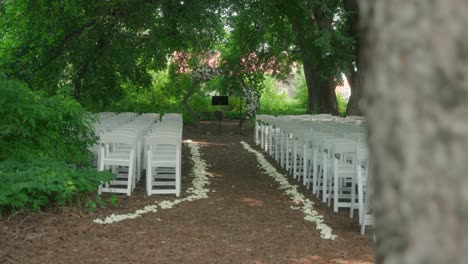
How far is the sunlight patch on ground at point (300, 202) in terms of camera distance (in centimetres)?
771

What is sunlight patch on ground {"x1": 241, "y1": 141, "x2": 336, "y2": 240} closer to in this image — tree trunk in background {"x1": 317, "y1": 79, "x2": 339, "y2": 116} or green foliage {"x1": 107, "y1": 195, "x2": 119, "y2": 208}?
green foliage {"x1": 107, "y1": 195, "x2": 119, "y2": 208}

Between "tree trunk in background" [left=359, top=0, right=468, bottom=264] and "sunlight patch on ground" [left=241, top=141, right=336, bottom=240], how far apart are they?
18.7 feet

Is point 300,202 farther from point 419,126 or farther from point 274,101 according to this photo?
point 274,101

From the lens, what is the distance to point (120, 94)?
22141mm

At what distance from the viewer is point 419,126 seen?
5.35 ft

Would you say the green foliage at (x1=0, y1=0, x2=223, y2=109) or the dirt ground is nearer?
the dirt ground

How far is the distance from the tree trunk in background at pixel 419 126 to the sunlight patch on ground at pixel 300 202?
5.69m

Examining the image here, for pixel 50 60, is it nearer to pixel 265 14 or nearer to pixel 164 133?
pixel 265 14

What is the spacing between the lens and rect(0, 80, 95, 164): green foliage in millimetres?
8852

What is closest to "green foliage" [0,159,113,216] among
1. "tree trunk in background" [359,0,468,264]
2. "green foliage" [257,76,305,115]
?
"tree trunk in background" [359,0,468,264]

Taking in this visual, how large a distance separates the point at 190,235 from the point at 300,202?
111 inches

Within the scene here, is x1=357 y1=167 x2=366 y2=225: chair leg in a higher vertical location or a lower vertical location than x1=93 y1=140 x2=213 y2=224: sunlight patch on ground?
higher

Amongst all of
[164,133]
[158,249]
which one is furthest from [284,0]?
Answer: [158,249]

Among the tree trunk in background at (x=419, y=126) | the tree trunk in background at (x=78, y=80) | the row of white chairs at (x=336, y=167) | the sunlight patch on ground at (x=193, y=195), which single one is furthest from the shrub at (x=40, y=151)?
the tree trunk in background at (x=78, y=80)
